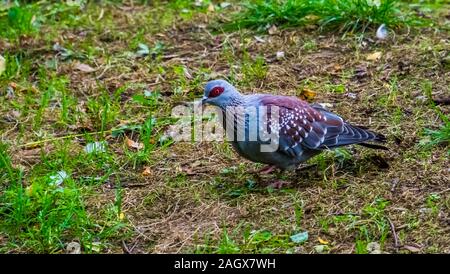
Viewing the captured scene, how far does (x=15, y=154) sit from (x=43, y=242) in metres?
1.49

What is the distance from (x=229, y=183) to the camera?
582 cm

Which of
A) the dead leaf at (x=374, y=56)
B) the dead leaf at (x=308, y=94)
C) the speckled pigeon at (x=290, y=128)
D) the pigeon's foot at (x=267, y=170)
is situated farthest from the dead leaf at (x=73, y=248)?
the dead leaf at (x=374, y=56)

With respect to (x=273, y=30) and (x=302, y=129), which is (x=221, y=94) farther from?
(x=273, y=30)

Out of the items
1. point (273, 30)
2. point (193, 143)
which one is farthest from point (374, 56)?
point (193, 143)

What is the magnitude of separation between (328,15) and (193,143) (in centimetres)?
237

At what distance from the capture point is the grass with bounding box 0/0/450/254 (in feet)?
16.9

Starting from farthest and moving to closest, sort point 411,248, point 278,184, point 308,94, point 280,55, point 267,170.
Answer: point 280,55, point 308,94, point 267,170, point 278,184, point 411,248

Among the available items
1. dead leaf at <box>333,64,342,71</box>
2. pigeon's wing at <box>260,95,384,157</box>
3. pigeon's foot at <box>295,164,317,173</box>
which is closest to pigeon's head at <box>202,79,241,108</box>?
pigeon's wing at <box>260,95,384,157</box>

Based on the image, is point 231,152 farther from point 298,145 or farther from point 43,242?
point 43,242

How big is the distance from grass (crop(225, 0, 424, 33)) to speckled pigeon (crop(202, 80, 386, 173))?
238cm

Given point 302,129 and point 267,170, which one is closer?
point 302,129

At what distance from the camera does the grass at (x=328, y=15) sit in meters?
7.88

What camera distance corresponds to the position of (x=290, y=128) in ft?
18.7
